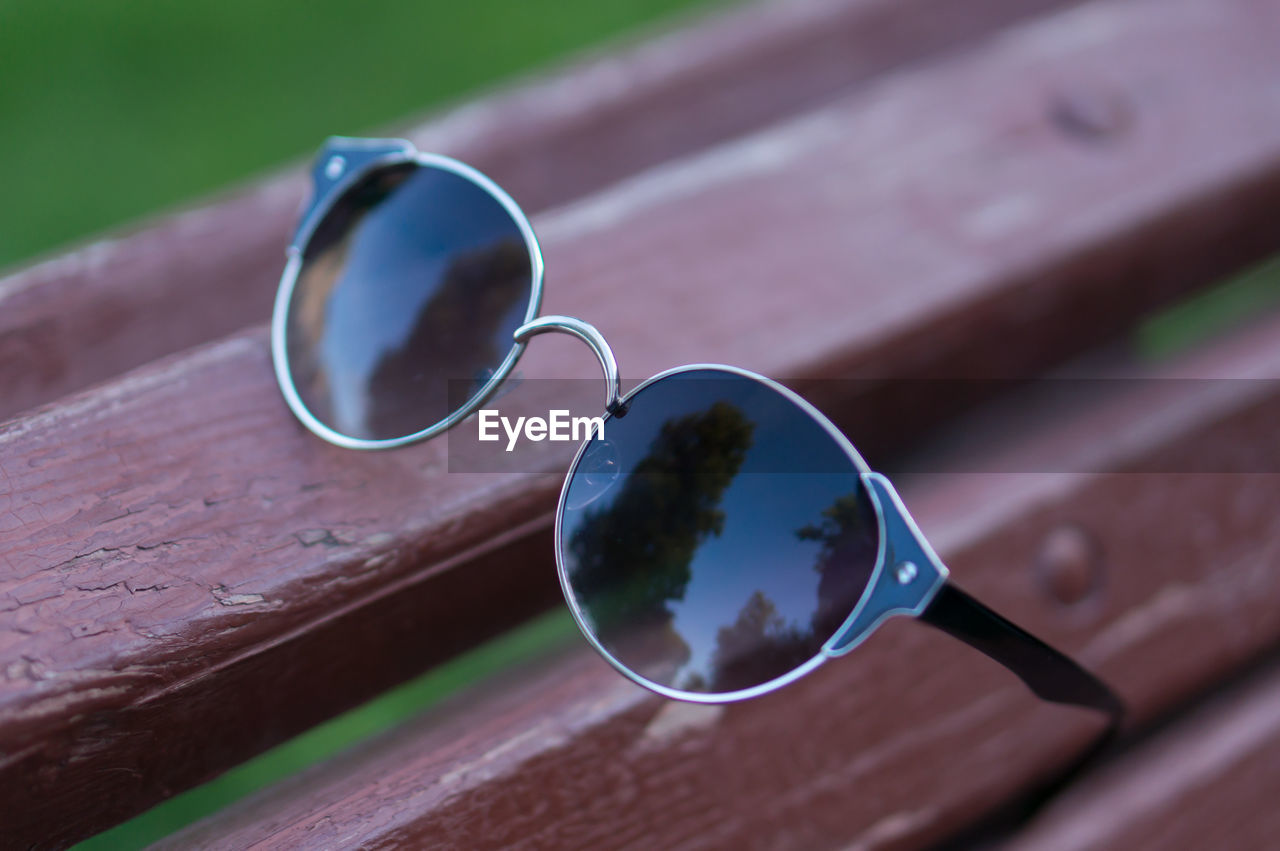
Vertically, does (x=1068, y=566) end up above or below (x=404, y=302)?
below

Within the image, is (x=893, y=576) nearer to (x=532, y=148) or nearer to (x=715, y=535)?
(x=715, y=535)

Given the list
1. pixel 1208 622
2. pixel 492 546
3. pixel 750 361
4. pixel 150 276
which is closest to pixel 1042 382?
pixel 1208 622

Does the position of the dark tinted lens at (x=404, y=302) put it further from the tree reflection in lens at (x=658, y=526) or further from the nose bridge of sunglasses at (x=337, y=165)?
the tree reflection in lens at (x=658, y=526)

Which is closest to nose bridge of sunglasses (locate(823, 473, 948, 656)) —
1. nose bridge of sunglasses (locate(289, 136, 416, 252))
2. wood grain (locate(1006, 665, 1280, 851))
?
wood grain (locate(1006, 665, 1280, 851))

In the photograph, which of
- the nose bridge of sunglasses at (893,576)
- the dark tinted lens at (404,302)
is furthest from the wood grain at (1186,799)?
the dark tinted lens at (404,302)

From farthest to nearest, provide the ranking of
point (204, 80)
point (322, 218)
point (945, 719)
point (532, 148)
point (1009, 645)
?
point (204, 80) → point (532, 148) → point (322, 218) → point (945, 719) → point (1009, 645)

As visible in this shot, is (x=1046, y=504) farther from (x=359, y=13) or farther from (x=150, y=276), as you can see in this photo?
(x=359, y=13)

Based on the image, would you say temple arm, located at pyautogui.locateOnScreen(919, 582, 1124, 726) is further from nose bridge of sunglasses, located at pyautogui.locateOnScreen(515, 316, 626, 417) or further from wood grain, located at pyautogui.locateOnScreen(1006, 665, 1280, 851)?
nose bridge of sunglasses, located at pyautogui.locateOnScreen(515, 316, 626, 417)

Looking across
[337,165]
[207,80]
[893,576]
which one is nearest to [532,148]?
[337,165]
